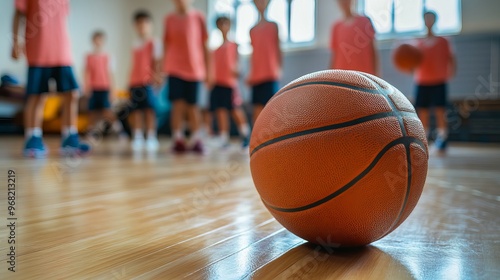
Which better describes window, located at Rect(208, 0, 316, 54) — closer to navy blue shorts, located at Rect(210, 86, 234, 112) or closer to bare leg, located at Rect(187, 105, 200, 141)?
navy blue shorts, located at Rect(210, 86, 234, 112)

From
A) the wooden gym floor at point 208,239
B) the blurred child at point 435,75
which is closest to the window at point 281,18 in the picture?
the blurred child at point 435,75

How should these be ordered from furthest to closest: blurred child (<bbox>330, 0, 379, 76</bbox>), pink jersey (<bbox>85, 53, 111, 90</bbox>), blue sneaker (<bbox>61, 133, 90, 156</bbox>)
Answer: pink jersey (<bbox>85, 53, 111, 90</bbox>) < blurred child (<bbox>330, 0, 379, 76</bbox>) < blue sneaker (<bbox>61, 133, 90, 156</bbox>)

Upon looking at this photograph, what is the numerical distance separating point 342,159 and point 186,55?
9.86 ft

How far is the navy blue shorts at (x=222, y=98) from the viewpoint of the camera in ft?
14.9

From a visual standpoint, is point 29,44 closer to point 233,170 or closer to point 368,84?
point 233,170

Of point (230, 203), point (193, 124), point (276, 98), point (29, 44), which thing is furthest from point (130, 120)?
point (276, 98)

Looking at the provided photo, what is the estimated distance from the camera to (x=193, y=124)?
3.79 meters

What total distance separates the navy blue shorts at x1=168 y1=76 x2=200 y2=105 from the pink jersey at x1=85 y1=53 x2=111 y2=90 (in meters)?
1.91

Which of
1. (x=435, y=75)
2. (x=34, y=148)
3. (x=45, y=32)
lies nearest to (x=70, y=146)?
(x=34, y=148)

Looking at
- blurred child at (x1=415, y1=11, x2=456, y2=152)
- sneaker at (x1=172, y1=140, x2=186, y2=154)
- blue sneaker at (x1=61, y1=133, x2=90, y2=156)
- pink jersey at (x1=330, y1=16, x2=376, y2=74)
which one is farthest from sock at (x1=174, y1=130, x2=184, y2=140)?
blurred child at (x1=415, y1=11, x2=456, y2=152)

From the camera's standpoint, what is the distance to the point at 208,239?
918 mm

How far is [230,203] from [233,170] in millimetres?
1033

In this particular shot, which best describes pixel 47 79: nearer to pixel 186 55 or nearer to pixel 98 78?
pixel 186 55

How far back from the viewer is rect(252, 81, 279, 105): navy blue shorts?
3795 millimetres
